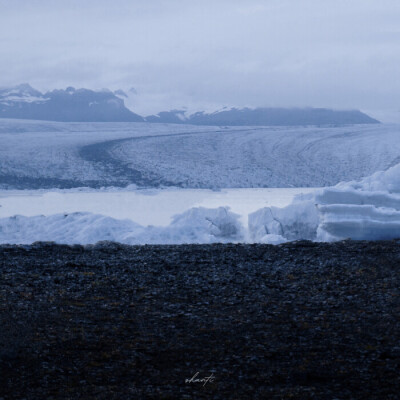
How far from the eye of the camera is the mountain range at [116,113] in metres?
27.9

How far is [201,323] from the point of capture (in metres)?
5.06

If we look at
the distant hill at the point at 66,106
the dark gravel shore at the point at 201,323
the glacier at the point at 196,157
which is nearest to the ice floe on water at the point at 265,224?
the dark gravel shore at the point at 201,323

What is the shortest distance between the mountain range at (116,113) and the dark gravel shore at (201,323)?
2053cm

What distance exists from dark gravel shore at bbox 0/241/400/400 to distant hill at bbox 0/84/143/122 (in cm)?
2139

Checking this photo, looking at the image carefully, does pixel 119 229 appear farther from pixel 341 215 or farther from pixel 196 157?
pixel 196 157

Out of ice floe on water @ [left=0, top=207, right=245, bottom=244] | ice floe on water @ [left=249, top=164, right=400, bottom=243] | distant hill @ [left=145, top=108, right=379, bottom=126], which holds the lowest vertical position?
ice floe on water @ [left=0, top=207, right=245, bottom=244]

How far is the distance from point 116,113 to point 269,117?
25.1 feet

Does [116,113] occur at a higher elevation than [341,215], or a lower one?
higher

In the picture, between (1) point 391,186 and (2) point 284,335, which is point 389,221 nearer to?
(1) point 391,186

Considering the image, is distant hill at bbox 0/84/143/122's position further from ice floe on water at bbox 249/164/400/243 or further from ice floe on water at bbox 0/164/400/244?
ice floe on water at bbox 249/164/400/243

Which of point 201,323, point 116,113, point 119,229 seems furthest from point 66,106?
point 201,323

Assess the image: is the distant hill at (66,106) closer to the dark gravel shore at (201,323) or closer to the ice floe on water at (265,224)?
the ice floe on water at (265,224)

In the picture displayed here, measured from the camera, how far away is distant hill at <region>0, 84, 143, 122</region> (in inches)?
1122

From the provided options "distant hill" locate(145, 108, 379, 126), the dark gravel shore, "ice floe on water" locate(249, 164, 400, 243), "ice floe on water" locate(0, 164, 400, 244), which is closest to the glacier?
"distant hill" locate(145, 108, 379, 126)
